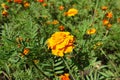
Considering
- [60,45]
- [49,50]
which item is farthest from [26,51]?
[60,45]

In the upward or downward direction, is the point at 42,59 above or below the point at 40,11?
below

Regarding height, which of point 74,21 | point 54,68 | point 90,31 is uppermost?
point 74,21

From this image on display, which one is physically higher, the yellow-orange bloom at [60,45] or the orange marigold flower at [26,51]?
the orange marigold flower at [26,51]

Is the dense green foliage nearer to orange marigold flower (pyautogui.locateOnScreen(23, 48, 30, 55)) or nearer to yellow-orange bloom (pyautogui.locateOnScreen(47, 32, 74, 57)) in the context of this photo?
orange marigold flower (pyautogui.locateOnScreen(23, 48, 30, 55))

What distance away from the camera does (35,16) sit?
352cm

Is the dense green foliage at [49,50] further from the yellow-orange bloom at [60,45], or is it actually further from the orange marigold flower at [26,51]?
the yellow-orange bloom at [60,45]

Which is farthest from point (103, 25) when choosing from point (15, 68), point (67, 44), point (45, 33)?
point (67, 44)

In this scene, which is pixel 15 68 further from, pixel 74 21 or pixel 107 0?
pixel 107 0

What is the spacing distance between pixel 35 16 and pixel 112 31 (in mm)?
967

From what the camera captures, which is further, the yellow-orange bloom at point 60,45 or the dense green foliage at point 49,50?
the dense green foliage at point 49,50

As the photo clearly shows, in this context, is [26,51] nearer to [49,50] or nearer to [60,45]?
[49,50]

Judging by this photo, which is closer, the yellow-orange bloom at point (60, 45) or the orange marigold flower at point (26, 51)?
the yellow-orange bloom at point (60, 45)

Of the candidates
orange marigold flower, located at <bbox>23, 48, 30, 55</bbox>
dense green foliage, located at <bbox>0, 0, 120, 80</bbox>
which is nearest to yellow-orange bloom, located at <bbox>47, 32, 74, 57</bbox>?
dense green foliage, located at <bbox>0, 0, 120, 80</bbox>

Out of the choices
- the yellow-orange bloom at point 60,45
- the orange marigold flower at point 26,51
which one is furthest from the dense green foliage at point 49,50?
the yellow-orange bloom at point 60,45
